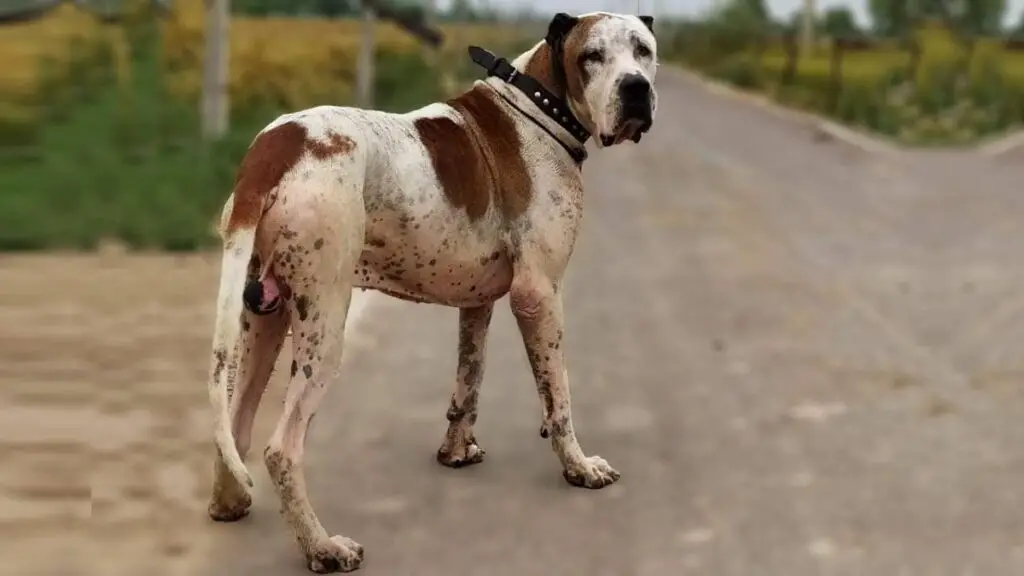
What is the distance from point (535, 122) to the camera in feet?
15.1

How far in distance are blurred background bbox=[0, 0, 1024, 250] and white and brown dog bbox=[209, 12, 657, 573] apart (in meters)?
5.27

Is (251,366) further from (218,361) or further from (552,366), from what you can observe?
(552,366)

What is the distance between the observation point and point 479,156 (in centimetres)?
439

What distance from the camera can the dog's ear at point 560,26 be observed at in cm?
446

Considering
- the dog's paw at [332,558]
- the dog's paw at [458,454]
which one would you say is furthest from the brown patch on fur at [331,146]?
the dog's paw at [458,454]

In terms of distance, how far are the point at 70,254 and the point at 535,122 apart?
17.9ft

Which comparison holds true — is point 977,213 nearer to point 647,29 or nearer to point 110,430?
point 647,29

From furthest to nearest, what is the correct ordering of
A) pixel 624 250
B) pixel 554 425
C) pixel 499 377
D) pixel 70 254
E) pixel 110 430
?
pixel 624 250 < pixel 70 254 < pixel 499 377 < pixel 110 430 < pixel 554 425

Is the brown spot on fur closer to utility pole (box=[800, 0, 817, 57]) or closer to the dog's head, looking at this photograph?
the dog's head

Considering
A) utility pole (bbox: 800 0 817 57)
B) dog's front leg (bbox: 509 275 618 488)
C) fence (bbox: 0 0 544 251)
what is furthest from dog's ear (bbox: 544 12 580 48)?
utility pole (bbox: 800 0 817 57)

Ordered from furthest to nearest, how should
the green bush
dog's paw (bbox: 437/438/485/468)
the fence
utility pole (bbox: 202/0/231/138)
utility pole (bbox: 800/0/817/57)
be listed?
utility pole (bbox: 800/0/817/57), utility pole (bbox: 202/0/231/138), the fence, the green bush, dog's paw (bbox: 437/438/485/468)

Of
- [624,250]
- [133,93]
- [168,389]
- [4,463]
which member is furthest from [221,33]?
[4,463]

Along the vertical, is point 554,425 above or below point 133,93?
above

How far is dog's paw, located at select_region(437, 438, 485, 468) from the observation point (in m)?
4.96
